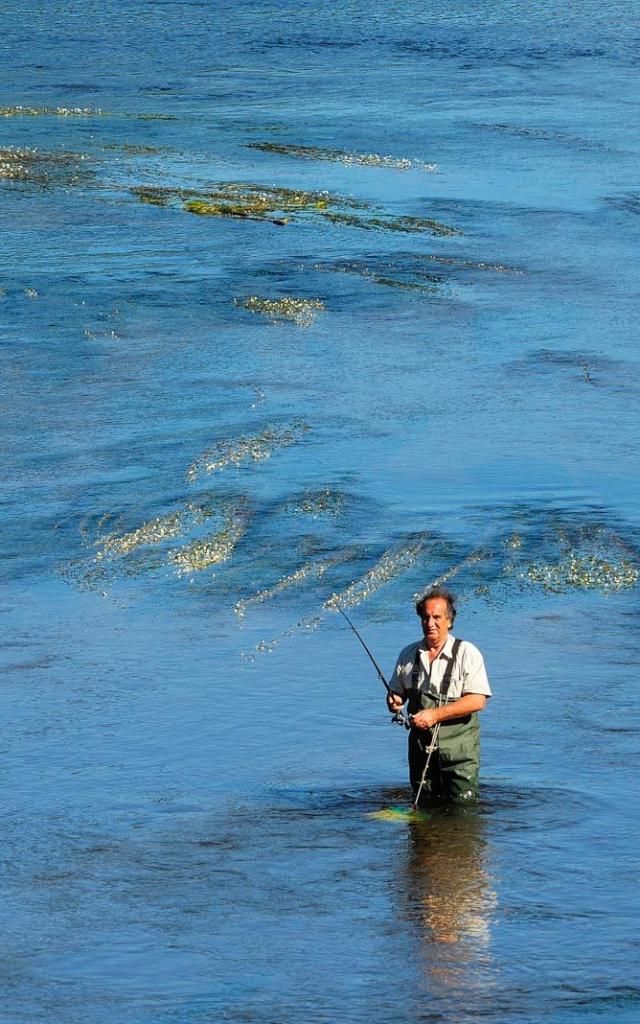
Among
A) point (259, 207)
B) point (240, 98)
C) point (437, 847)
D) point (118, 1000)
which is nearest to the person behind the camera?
point (118, 1000)

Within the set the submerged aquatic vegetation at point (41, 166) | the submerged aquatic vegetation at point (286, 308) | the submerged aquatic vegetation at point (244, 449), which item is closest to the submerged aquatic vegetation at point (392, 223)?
the submerged aquatic vegetation at point (286, 308)

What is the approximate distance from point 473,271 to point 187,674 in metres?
10.0

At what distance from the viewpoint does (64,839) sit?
28.1 feet

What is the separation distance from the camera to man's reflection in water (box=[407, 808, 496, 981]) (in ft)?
24.4

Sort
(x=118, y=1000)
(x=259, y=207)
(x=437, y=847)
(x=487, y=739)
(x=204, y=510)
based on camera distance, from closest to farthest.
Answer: (x=118, y=1000), (x=437, y=847), (x=487, y=739), (x=204, y=510), (x=259, y=207)

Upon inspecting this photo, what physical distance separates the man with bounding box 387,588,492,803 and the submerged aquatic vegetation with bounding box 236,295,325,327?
954 centimetres

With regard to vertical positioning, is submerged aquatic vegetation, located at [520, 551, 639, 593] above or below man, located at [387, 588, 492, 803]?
below

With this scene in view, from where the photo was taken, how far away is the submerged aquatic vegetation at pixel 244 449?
45.3 feet

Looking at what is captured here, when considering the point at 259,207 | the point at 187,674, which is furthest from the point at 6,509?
the point at 259,207

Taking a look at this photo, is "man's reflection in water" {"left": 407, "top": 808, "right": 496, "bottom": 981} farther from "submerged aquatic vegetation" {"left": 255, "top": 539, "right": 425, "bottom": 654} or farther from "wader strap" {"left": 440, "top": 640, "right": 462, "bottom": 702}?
"submerged aquatic vegetation" {"left": 255, "top": 539, "right": 425, "bottom": 654}

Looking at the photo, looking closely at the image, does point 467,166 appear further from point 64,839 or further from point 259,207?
point 64,839

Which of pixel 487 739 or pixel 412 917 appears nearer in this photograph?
pixel 412 917

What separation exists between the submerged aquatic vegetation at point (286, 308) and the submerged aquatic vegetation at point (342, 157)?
6.21 metres

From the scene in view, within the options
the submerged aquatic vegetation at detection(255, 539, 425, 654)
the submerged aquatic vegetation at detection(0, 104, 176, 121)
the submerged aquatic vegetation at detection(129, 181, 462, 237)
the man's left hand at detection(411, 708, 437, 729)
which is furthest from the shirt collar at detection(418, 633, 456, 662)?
the submerged aquatic vegetation at detection(0, 104, 176, 121)
